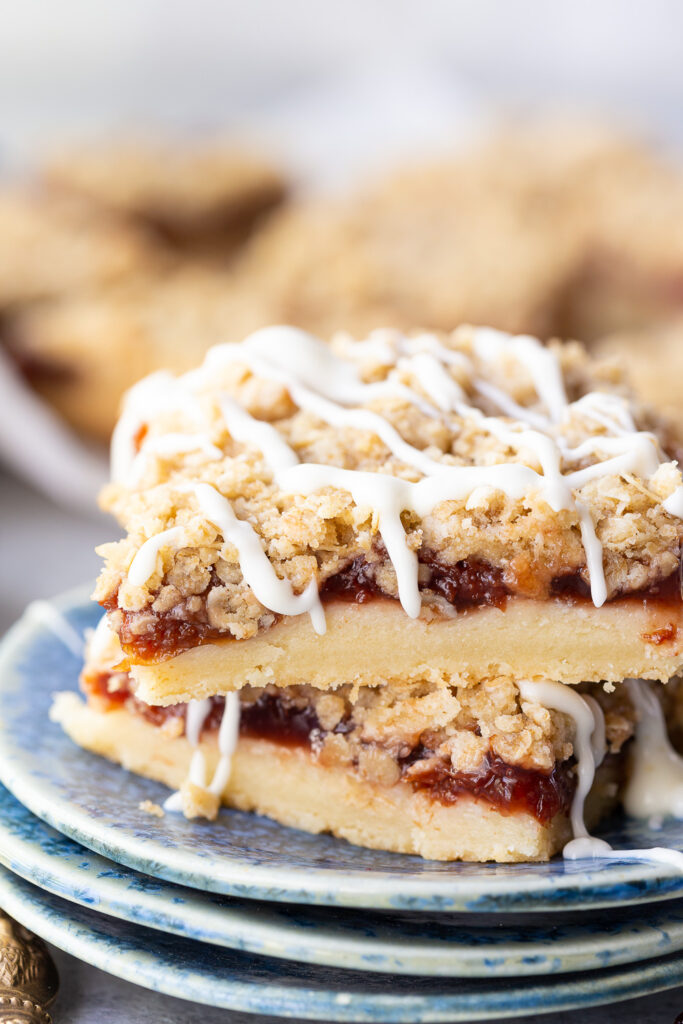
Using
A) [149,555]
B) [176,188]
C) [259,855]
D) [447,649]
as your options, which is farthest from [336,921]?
[176,188]

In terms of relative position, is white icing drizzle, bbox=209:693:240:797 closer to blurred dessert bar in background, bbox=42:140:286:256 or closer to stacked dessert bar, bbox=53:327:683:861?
stacked dessert bar, bbox=53:327:683:861

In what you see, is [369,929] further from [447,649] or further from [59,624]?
[59,624]

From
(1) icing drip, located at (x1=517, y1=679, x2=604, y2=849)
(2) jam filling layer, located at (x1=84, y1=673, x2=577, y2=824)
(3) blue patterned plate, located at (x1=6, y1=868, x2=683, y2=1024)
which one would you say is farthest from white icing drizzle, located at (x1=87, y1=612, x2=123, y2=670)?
(1) icing drip, located at (x1=517, y1=679, x2=604, y2=849)

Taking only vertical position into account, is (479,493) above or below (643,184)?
below

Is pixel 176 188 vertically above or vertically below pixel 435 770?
above

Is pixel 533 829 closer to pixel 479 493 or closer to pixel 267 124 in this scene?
pixel 479 493

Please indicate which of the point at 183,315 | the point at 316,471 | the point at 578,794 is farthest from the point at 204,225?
the point at 578,794
